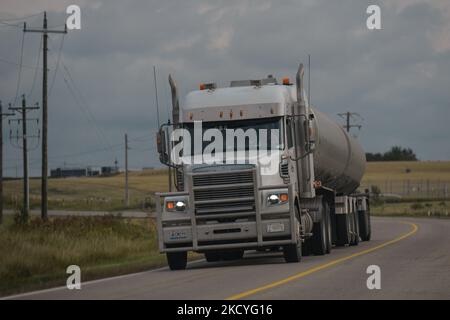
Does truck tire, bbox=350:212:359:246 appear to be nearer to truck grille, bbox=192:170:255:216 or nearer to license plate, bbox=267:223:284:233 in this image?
license plate, bbox=267:223:284:233

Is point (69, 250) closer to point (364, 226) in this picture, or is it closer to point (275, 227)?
point (275, 227)

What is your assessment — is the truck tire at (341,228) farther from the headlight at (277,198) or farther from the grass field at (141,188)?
the grass field at (141,188)

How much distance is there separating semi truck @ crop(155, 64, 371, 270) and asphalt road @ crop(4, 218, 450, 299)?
2.08ft

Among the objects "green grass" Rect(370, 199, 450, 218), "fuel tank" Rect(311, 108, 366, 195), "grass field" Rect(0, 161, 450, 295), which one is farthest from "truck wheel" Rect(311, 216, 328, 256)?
"green grass" Rect(370, 199, 450, 218)

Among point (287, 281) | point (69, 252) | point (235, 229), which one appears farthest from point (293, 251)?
point (69, 252)

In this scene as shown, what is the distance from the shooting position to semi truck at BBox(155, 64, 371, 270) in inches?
886

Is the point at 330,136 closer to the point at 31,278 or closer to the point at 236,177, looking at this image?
the point at 236,177

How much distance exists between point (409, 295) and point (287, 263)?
843 centimetres

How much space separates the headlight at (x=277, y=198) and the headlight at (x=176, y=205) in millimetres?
1806

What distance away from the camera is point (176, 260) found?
23469 mm

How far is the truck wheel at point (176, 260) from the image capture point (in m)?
23.4

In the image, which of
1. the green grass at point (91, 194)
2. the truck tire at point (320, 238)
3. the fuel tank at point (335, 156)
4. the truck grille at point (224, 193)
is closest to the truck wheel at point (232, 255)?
the truck tire at point (320, 238)

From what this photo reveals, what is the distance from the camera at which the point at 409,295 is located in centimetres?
1538
